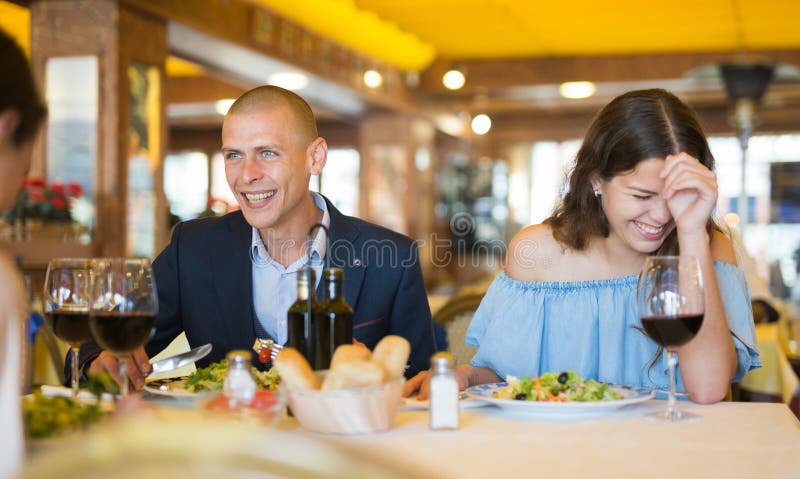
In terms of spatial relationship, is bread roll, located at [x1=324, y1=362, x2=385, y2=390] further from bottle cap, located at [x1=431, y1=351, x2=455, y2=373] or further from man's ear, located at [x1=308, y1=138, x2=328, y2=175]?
man's ear, located at [x1=308, y1=138, x2=328, y2=175]

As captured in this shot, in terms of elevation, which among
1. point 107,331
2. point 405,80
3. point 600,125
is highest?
point 405,80

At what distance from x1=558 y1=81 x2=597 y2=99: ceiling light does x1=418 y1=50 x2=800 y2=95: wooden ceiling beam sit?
58 mm

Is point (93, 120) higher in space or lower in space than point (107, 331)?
higher

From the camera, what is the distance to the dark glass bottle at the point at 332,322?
5.23ft

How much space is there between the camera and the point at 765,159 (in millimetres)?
13742

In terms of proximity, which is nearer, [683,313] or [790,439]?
[790,439]

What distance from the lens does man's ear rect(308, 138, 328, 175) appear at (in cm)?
257

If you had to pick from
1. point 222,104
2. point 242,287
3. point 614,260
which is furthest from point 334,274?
point 222,104

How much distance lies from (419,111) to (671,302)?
400 inches

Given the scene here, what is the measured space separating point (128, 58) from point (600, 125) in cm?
446

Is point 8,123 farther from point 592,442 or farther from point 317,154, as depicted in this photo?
point 317,154

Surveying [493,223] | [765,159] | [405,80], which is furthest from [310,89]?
[765,159]

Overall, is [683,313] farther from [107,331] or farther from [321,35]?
[321,35]

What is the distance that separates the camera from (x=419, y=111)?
11.6 metres
